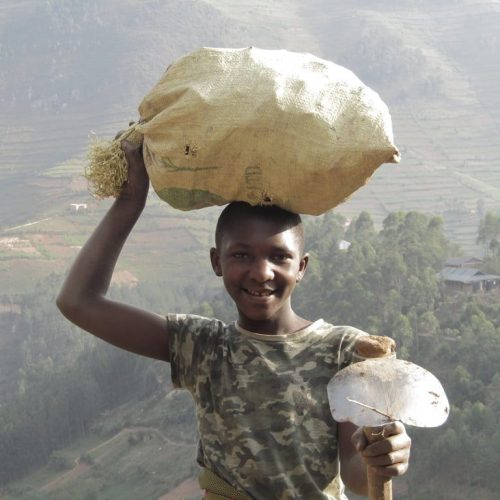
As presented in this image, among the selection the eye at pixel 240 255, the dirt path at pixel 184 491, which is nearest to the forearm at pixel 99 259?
the eye at pixel 240 255

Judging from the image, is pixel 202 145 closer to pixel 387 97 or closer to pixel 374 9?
pixel 387 97

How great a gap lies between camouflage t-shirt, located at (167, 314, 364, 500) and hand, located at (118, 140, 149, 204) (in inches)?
16.7

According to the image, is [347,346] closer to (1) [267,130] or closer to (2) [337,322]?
(1) [267,130]

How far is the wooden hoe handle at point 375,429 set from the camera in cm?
161

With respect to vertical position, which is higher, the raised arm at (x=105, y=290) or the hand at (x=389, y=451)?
the raised arm at (x=105, y=290)

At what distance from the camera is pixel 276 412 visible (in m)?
1.93

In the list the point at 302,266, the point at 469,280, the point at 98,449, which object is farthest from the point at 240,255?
the point at 98,449

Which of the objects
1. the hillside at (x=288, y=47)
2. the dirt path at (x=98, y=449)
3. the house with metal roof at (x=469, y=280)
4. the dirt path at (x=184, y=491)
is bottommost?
the dirt path at (x=98, y=449)

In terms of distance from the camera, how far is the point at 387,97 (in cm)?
8381

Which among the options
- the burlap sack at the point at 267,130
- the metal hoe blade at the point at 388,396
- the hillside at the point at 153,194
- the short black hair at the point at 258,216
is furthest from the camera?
the hillside at the point at 153,194

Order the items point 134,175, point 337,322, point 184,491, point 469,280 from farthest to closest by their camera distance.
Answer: point 469,280 < point 337,322 < point 184,491 < point 134,175

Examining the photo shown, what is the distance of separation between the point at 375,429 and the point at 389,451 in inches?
1.8

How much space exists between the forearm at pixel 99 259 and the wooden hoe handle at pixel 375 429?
68 centimetres

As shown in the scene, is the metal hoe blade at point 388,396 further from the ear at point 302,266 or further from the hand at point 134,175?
the hand at point 134,175
